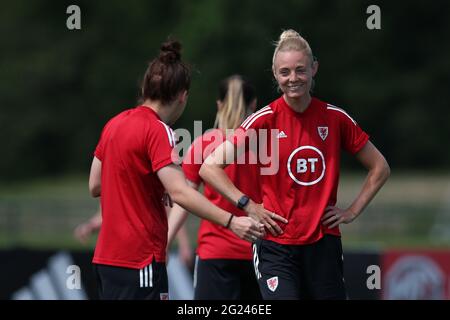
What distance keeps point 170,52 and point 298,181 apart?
1.20 metres

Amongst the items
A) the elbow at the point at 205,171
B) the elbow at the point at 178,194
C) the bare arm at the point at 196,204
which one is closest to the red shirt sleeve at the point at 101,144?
the bare arm at the point at 196,204

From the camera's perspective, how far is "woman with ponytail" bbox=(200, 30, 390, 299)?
22.0ft

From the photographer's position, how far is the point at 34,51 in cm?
4419

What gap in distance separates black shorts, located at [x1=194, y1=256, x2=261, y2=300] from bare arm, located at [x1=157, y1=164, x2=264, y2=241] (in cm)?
211

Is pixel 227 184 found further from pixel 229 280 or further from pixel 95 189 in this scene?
pixel 229 280

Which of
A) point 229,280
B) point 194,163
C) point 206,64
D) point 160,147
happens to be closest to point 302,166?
point 160,147

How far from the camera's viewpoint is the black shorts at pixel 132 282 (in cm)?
611

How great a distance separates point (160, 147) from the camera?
6027mm

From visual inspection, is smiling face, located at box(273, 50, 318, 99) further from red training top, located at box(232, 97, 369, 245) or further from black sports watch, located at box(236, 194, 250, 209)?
black sports watch, located at box(236, 194, 250, 209)

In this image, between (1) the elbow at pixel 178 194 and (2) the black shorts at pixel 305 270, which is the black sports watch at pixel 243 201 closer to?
(2) the black shorts at pixel 305 270

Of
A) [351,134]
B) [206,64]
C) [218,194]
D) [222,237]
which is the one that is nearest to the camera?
[351,134]

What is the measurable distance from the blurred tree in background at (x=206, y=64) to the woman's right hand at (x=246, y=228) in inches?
1105
